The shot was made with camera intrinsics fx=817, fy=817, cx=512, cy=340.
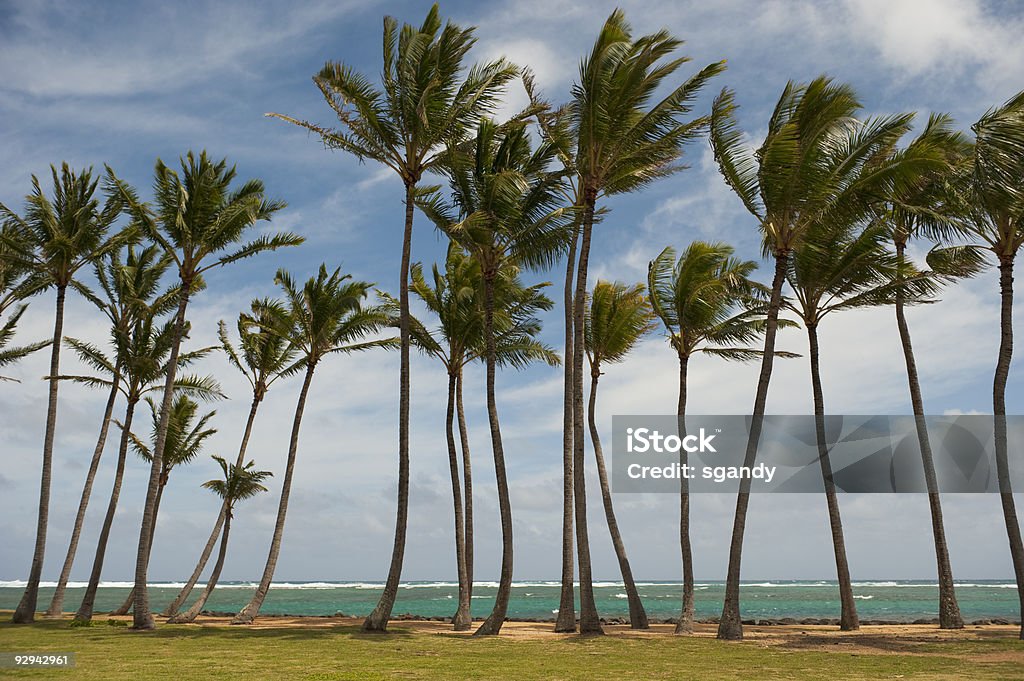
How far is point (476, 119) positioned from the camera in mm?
18500

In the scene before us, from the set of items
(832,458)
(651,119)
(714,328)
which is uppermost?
(651,119)

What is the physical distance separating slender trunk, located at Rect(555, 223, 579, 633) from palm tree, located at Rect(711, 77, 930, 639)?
3222mm

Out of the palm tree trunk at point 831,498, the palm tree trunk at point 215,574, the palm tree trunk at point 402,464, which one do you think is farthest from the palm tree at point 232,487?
the palm tree trunk at point 831,498

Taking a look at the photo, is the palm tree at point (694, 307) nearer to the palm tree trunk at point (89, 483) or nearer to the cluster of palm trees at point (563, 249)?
the cluster of palm trees at point (563, 249)

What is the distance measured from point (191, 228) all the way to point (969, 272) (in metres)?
17.1

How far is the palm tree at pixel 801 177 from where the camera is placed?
15523 mm

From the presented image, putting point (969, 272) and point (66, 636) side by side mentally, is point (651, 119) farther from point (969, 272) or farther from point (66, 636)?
point (66, 636)

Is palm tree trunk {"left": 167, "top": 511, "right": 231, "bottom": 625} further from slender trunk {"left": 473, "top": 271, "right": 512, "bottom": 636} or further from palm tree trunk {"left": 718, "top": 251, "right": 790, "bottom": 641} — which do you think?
palm tree trunk {"left": 718, "top": 251, "right": 790, "bottom": 641}

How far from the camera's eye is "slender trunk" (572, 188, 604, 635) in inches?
655

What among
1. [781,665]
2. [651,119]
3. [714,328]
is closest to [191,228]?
[651,119]

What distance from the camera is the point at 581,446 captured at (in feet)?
56.1

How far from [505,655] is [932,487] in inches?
457

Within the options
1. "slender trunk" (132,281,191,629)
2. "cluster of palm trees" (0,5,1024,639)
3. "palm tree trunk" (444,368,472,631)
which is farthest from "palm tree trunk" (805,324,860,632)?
"slender trunk" (132,281,191,629)

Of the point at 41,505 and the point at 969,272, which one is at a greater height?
the point at 969,272
